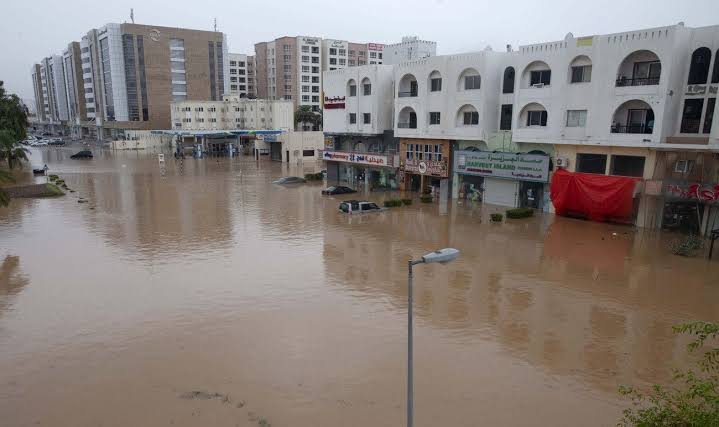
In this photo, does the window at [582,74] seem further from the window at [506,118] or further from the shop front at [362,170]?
the shop front at [362,170]

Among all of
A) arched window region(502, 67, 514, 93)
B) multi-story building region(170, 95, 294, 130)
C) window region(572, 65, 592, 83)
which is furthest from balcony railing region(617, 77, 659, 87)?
multi-story building region(170, 95, 294, 130)

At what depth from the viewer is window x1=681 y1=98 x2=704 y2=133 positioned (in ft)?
97.5

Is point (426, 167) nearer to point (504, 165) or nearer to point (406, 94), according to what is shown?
point (406, 94)

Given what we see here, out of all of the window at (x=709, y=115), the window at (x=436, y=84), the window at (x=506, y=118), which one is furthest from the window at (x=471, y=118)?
the window at (x=709, y=115)

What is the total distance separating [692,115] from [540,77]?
34.5 feet

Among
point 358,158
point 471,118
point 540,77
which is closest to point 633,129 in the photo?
point 540,77

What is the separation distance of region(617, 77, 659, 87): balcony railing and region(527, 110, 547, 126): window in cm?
577

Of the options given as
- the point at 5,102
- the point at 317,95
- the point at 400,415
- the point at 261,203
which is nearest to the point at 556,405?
the point at 400,415

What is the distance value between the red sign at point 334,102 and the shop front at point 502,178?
16266 millimetres

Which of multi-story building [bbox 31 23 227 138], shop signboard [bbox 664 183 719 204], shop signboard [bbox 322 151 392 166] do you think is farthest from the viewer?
multi-story building [bbox 31 23 227 138]

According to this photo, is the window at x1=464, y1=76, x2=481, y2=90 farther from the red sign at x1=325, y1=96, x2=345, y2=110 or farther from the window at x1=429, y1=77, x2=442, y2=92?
the red sign at x1=325, y1=96, x2=345, y2=110

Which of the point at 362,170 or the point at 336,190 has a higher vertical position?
the point at 362,170

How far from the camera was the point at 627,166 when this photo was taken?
33375mm

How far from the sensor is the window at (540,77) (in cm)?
3609
